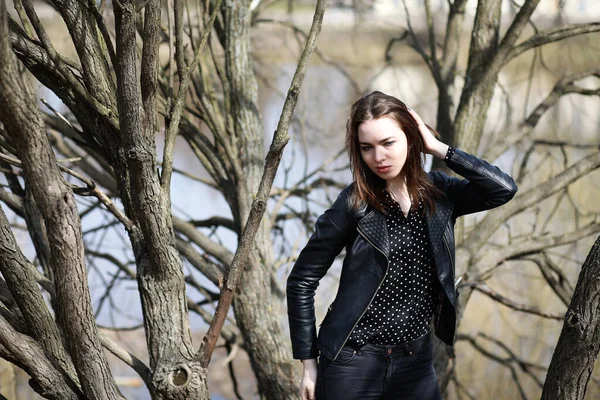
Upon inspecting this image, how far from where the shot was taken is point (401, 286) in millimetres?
1773

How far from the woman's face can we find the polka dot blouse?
0.09 meters

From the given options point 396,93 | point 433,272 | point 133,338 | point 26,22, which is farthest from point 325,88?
point 433,272

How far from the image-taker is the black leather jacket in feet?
5.70

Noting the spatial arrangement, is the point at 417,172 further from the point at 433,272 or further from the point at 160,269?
the point at 160,269

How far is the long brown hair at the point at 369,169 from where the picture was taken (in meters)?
1.71

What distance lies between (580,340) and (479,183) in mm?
423

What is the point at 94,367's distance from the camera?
5.80ft

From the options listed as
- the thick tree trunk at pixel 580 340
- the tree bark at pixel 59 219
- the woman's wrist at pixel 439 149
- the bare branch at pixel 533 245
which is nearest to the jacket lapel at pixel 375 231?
the woman's wrist at pixel 439 149

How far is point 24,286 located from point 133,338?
3.77 metres

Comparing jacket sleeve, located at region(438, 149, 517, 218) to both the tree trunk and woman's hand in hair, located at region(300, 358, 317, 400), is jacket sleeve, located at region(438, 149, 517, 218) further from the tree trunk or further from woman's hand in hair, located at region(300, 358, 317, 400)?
the tree trunk

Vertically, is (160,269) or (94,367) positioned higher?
(160,269)

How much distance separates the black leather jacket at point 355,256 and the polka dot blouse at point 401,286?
0.11 feet

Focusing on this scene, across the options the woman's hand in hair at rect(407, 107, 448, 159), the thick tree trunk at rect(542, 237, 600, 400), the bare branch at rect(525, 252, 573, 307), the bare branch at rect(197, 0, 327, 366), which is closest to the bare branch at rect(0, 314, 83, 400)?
the bare branch at rect(197, 0, 327, 366)

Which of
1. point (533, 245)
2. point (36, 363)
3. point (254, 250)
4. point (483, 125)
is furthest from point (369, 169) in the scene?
point (533, 245)
